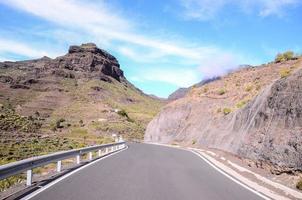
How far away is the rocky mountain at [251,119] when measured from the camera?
17.3 m

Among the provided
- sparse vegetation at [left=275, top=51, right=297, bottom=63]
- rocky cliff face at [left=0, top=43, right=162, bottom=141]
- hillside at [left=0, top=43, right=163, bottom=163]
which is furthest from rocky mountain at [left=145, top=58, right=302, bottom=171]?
rocky cliff face at [left=0, top=43, right=162, bottom=141]

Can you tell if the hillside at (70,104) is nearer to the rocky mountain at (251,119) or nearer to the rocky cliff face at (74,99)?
the rocky cliff face at (74,99)

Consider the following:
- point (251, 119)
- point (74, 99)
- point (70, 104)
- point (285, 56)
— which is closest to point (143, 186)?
point (251, 119)

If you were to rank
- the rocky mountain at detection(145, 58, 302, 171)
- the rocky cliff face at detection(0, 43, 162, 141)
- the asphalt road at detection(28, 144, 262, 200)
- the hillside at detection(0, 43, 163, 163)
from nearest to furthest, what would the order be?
the asphalt road at detection(28, 144, 262, 200), the rocky mountain at detection(145, 58, 302, 171), the hillside at detection(0, 43, 163, 163), the rocky cliff face at detection(0, 43, 162, 141)

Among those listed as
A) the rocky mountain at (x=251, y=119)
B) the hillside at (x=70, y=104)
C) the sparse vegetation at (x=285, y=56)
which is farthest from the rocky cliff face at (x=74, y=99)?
the sparse vegetation at (x=285, y=56)

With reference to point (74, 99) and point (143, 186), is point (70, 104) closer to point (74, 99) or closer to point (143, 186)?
point (74, 99)

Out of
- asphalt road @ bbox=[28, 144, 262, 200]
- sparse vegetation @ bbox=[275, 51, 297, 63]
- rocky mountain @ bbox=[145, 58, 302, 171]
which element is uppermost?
sparse vegetation @ bbox=[275, 51, 297, 63]

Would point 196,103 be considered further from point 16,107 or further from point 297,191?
point 16,107

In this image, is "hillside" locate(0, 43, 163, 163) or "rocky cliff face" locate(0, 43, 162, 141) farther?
"rocky cliff face" locate(0, 43, 162, 141)

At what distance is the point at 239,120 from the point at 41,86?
13659cm

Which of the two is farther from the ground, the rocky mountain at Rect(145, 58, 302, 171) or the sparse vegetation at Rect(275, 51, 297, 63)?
the sparse vegetation at Rect(275, 51, 297, 63)

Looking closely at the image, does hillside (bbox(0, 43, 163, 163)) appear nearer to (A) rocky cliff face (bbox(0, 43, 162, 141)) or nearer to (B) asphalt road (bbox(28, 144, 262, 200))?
(A) rocky cliff face (bbox(0, 43, 162, 141))

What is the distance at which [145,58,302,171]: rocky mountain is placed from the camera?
56.7 feet

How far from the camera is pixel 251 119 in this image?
26734 millimetres
